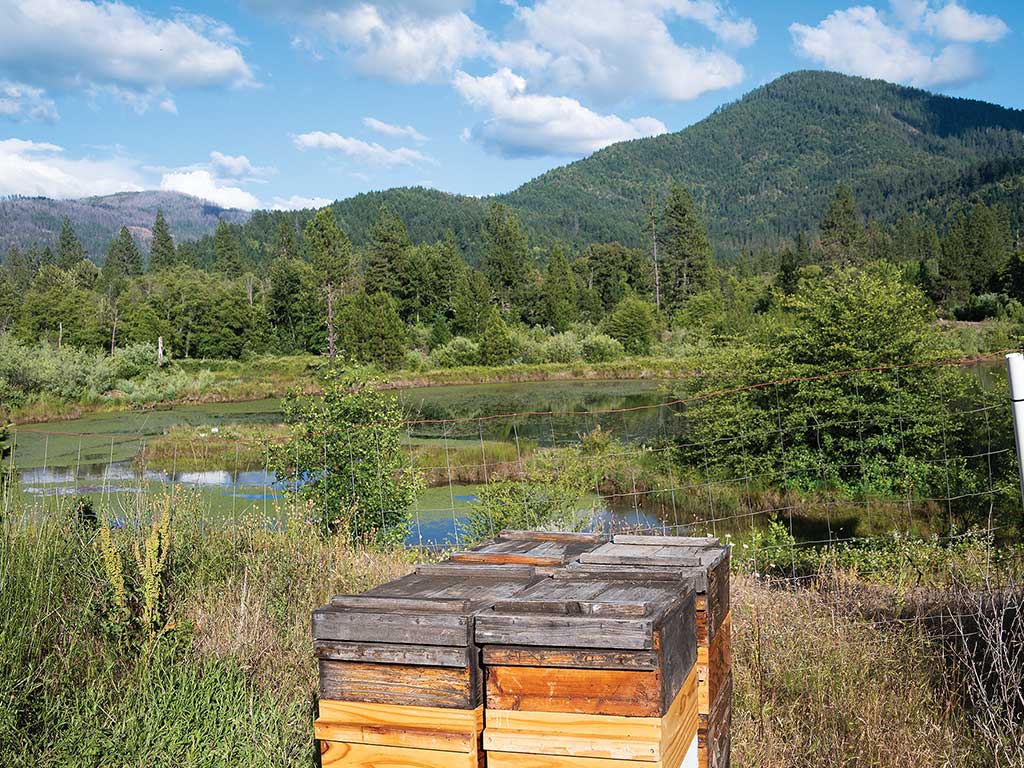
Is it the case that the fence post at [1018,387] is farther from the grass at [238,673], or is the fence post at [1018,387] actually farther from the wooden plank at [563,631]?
the wooden plank at [563,631]

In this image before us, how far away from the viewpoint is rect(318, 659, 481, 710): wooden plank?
2287 millimetres

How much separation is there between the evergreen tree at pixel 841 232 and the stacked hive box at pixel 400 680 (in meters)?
73.2

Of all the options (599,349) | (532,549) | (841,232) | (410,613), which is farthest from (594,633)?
(841,232)

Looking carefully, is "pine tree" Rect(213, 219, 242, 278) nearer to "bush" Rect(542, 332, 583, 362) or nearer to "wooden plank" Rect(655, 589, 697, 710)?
"bush" Rect(542, 332, 583, 362)

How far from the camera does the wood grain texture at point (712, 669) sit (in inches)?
110

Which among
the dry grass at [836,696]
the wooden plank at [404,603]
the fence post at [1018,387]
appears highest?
the fence post at [1018,387]

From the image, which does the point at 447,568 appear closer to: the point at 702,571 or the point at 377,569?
the point at 702,571

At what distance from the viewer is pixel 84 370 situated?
39.8 m

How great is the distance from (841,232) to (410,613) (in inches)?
2976

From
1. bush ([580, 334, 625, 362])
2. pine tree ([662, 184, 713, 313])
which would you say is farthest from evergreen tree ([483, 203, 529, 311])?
bush ([580, 334, 625, 362])

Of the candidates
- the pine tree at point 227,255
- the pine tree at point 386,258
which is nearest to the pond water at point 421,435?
the pine tree at point 386,258

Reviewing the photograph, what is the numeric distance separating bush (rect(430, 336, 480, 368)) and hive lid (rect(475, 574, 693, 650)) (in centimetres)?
5384

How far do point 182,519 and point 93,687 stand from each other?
6.65 feet

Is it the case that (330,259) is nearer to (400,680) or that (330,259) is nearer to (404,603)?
(404,603)
